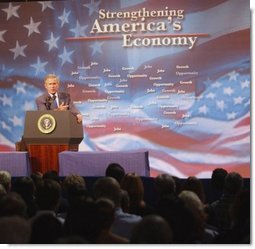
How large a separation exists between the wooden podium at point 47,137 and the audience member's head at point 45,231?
4033 millimetres

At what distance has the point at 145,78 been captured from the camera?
8891 mm

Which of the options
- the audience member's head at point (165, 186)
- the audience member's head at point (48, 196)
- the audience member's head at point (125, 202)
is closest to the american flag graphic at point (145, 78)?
the audience member's head at point (165, 186)

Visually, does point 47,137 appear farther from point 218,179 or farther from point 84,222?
point 84,222

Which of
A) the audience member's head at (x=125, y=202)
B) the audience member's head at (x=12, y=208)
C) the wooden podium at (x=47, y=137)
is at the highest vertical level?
the wooden podium at (x=47, y=137)

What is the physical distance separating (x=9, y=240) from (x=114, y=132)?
6.63 meters

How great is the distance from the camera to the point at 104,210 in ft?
8.77

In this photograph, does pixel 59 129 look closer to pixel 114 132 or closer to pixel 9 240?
pixel 114 132

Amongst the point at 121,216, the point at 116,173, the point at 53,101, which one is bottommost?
the point at 121,216

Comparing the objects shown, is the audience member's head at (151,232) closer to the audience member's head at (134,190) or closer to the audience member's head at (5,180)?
the audience member's head at (134,190)

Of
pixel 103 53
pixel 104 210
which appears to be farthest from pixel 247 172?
Answer: pixel 104 210

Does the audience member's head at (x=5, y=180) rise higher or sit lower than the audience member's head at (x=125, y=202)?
higher

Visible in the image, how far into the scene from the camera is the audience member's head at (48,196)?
3441mm

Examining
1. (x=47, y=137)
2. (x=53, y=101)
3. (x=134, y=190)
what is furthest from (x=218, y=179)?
(x=53, y=101)

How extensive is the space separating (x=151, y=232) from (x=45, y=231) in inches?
18.7
